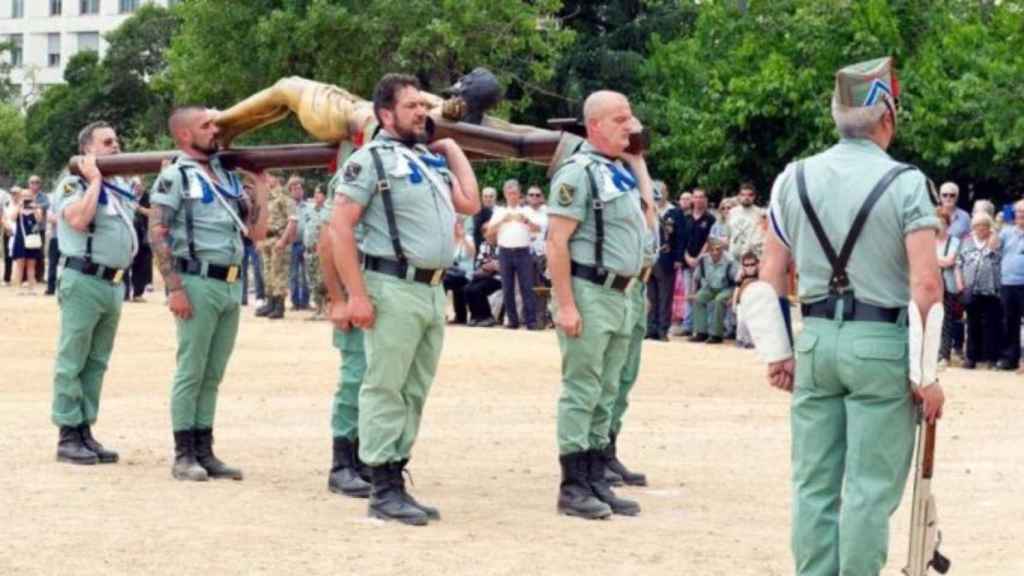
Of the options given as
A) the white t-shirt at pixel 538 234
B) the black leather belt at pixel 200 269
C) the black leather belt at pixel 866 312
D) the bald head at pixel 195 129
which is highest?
the bald head at pixel 195 129

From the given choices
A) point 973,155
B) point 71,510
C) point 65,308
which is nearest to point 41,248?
point 973,155

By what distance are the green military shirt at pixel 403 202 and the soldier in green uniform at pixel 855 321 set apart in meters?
2.99

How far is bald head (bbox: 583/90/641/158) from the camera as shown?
11.0 meters

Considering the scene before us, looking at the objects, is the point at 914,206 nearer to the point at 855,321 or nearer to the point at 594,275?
the point at 855,321

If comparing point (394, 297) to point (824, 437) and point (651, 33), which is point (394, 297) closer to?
point (824, 437)

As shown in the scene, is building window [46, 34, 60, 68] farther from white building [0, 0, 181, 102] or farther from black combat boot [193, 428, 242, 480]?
black combat boot [193, 428, 242, 480]

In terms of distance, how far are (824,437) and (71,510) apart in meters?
4.53

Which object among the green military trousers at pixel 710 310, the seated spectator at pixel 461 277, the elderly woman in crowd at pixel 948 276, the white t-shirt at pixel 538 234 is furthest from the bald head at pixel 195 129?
the seated spectator at pixel 461 277

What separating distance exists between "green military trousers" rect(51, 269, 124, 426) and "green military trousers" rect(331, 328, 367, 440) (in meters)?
1.94

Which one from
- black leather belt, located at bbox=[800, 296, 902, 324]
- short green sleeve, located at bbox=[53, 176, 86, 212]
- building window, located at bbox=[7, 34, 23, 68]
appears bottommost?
black leather belt, located at bbox=[800, 296, 902, 324]

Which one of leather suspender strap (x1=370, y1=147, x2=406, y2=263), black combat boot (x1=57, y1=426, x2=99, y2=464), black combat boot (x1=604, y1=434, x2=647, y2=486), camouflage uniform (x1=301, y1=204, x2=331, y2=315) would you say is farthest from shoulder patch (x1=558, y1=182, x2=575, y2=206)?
camouflage uniform (x1=301, y1=204, x2=331, y2=315)

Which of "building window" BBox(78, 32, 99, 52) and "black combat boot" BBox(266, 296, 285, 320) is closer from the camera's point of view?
"black combat boot" BBox(266, 296, 285, 320)

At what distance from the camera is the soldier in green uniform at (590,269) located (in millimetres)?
10867

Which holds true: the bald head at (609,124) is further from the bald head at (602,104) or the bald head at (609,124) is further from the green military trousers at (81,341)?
the green military trousers at (81,341)
